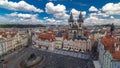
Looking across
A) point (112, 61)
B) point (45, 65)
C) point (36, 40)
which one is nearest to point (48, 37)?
point (36, 40)

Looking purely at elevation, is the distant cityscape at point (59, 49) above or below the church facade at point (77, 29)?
below

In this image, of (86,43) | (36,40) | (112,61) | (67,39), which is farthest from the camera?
(36,40)

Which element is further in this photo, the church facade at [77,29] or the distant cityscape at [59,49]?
the church facade at [77,29]

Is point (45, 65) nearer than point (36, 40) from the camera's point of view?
Yes

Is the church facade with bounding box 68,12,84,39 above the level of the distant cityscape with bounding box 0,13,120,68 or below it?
above

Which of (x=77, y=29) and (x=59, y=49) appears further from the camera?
(x=77, y=29)

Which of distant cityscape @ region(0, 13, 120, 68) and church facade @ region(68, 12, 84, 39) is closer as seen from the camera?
distant cityscape @ region(0, 13, 120, 68)

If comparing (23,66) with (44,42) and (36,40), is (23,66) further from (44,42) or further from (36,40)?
(36,40)

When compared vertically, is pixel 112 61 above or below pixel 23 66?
above

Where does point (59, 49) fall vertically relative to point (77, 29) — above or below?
below

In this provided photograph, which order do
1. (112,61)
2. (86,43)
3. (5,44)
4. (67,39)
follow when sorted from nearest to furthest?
(112,61), (5,44), (86,43), (67,39)
